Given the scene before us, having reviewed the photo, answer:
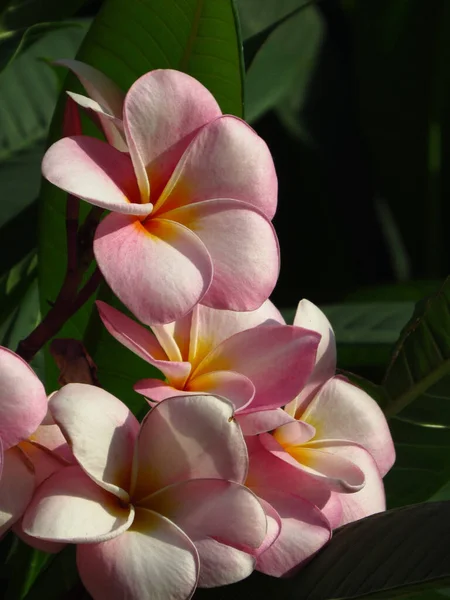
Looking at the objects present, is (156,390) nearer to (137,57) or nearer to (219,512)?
(219,512)

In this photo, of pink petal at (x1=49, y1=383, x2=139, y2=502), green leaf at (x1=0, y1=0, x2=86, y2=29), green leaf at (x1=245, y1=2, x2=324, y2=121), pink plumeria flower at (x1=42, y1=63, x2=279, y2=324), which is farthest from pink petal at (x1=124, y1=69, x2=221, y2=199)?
green leaf at (x1=245, y1=2, x2=324, y2=121)

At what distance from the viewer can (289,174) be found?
52.5 inches

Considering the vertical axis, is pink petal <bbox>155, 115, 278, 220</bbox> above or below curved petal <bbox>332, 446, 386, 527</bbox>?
above

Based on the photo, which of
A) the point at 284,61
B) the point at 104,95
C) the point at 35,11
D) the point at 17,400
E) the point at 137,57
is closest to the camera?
the point at 17,400

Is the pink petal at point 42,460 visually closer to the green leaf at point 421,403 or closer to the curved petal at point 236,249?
the curved petal at point 236,249

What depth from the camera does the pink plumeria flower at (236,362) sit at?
0.44 meters

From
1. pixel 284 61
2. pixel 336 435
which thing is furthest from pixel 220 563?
pixel 284 61

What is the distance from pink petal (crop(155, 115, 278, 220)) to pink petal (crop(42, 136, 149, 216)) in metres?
0.02

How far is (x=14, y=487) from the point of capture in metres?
0.40

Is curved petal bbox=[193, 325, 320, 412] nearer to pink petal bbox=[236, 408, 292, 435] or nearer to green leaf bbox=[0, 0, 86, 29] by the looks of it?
pink petal bbox=[236, 408, 292, 435]

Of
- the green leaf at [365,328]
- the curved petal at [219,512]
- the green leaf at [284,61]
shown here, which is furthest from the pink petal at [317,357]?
the green leaf at [284,61]

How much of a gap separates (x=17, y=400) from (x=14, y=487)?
0.04 m

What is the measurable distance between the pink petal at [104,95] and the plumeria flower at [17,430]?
0.14 metres

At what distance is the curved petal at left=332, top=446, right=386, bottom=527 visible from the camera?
0.50m
